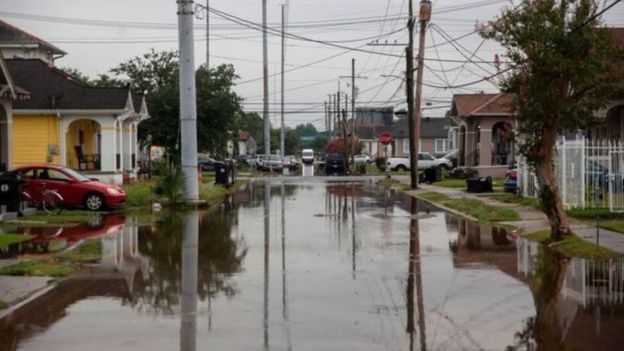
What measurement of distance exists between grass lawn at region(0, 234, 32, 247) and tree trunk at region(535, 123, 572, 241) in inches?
441

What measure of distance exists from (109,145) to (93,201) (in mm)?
10928

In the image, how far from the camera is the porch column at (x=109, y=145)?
35.5 meters

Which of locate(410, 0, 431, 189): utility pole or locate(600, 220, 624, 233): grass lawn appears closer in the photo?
locate(600, 220, 624, 233): grass lawn

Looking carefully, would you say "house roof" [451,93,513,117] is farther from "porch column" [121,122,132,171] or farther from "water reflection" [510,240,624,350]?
"water reflection" [510,240,624,350]

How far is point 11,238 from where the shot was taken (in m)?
17.8

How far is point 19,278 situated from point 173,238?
5.92m

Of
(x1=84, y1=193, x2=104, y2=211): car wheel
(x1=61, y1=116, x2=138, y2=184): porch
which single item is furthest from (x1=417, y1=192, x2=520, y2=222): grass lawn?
(x1=61, y1=116, x2=138, y2=184): porch

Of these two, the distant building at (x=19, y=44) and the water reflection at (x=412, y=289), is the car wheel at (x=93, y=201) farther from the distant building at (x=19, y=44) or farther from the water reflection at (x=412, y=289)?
the distant building at (x=19, y=44)

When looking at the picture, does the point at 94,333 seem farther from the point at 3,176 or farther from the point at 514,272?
the point at 3,176

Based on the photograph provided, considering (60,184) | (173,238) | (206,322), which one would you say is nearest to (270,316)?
(206,322)

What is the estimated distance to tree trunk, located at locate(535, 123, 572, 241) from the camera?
54.3 feet

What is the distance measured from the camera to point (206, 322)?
9.40 metres

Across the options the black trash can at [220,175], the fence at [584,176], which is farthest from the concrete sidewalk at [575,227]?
the black trash can at [220,175]

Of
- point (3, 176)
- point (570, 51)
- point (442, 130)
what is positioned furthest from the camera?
point (442, 130)
